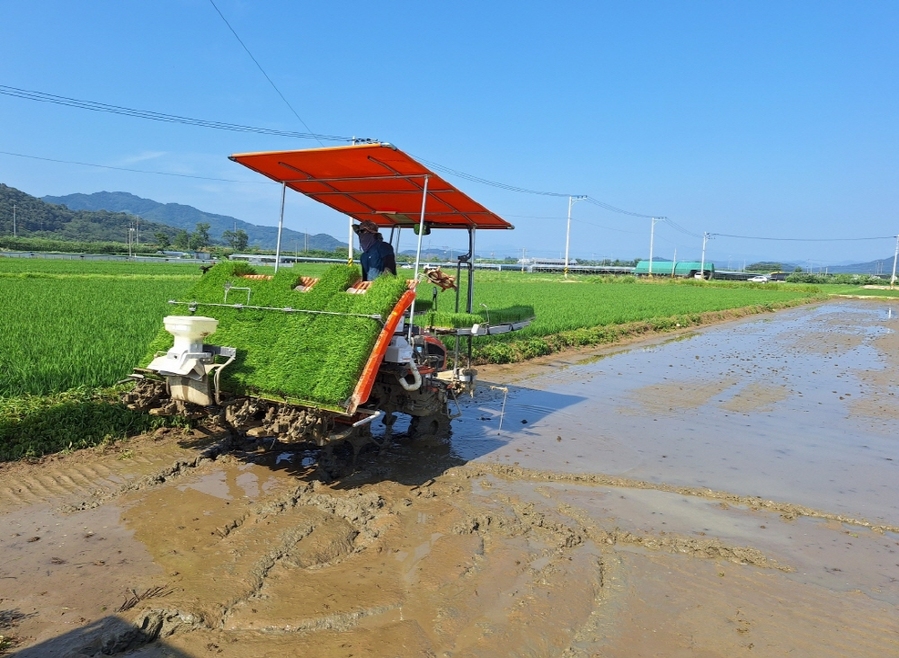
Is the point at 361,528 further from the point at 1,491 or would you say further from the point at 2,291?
the point at 2,291

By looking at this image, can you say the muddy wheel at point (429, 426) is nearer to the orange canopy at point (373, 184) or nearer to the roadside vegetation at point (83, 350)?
the roadside vegetation at point (83, 350)

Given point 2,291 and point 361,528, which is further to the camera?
point 2,291

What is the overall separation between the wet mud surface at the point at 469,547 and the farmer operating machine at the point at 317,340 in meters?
0.67

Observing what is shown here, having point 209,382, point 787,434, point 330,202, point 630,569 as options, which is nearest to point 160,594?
point 209,382

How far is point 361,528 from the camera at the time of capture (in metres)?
4.50

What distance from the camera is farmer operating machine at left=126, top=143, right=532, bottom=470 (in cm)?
479

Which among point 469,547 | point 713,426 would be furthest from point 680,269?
point 469,547

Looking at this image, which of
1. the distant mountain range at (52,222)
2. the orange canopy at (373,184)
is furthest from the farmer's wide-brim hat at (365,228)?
the distant mountain range at (52,222)

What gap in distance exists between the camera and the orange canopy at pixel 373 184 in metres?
5.36

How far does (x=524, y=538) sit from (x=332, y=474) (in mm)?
1888

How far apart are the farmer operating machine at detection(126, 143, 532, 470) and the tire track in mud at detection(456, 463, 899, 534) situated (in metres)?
0.88

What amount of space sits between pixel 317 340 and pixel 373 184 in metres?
2.08

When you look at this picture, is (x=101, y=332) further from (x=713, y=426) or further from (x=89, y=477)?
(x=713, y=426)

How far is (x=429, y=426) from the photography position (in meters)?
6.82
